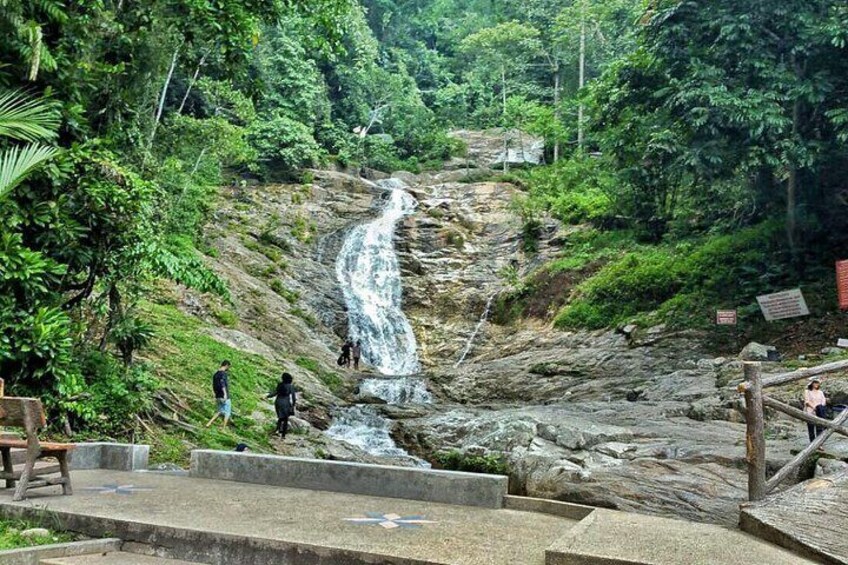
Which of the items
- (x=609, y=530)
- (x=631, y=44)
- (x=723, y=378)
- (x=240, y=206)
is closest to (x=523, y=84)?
(x=631, y=44)

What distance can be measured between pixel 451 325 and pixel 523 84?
2546 cm

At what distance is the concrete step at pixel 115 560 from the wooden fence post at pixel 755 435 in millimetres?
4033

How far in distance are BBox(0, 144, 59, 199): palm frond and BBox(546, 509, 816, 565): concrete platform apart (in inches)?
254

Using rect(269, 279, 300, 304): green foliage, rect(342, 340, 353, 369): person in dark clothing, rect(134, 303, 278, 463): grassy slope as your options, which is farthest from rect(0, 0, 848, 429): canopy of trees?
rect(342, 340, 353, 369): person in dark clothing

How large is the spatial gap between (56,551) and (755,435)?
4915mm

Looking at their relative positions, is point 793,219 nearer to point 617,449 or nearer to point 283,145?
point 617,449

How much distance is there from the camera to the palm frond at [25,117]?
7254 mm

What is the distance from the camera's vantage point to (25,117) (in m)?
7.49

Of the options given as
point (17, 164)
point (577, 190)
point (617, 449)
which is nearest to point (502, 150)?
point (577, 190)

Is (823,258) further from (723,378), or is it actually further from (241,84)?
(241,84)

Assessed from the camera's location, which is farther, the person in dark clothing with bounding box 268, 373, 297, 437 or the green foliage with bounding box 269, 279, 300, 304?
the green foliage with bounding box 269, 279, 300, 304

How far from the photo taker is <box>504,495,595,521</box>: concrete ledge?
5.55m

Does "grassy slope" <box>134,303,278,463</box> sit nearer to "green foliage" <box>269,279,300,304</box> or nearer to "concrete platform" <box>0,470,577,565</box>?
"concrete platform" <box>0,470,577,565</box>

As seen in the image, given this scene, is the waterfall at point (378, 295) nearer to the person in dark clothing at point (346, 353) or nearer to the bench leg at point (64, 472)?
the person in dark clothing at point (346, 353)
